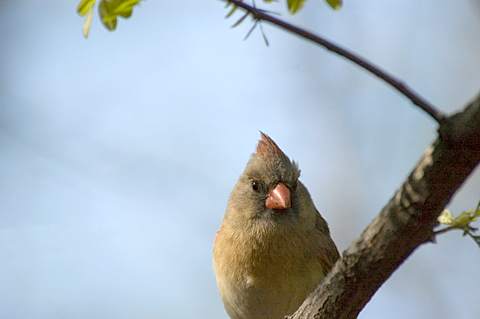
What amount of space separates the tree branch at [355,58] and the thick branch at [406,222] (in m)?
0.07

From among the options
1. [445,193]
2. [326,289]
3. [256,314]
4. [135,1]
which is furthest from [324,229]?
[135,1]

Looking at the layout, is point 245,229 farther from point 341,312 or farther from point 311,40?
point 311,40

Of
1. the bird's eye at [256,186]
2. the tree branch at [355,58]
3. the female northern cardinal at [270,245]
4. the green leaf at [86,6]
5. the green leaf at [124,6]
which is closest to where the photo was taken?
the tree branch at [355,58]

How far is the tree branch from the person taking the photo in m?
1.49

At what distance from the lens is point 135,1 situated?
1779mm

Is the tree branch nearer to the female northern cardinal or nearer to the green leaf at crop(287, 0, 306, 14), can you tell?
the green leaf at crop(287, 0, 306, 14)

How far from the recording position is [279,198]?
359 cm

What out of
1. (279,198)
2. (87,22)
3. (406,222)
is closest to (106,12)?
(87,22)

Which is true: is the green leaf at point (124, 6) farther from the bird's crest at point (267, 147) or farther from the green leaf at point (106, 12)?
the bird's crest at point (267, 147)

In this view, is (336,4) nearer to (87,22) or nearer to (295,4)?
(295,4)

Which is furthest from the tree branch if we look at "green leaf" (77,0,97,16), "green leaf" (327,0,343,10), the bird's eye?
the bird's eye

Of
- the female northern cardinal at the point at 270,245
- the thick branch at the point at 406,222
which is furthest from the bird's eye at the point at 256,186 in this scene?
the thick branch at the point at 406,222

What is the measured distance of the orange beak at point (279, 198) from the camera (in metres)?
3.55

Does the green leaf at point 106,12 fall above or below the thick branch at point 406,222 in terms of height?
above
